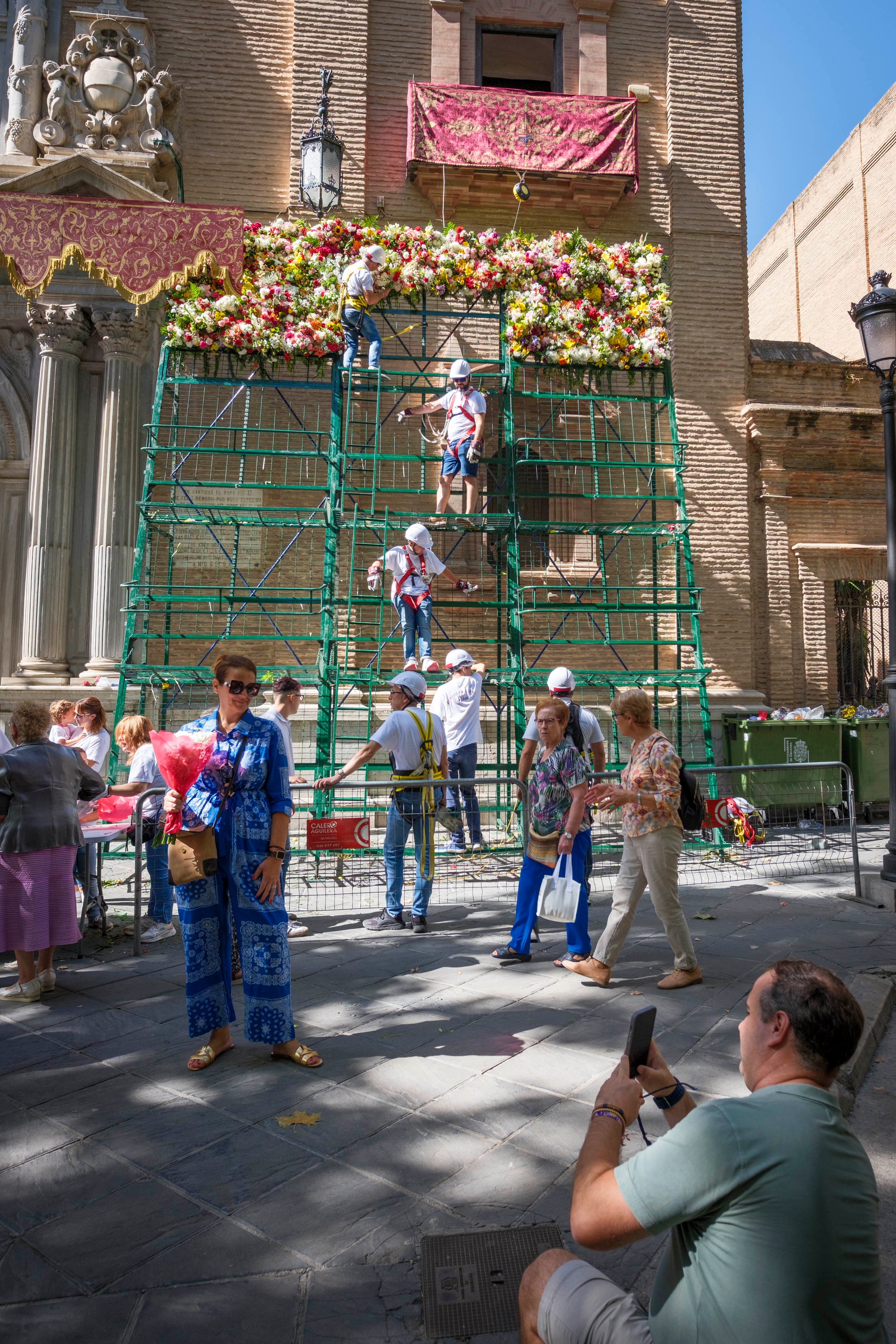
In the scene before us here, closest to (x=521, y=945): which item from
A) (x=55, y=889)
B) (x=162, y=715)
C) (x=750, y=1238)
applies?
(x=55, y=889)

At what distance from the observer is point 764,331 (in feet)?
87.1

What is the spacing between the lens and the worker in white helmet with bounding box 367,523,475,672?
33.3 feet

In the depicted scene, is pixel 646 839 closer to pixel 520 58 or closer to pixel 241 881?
pixel 241 881

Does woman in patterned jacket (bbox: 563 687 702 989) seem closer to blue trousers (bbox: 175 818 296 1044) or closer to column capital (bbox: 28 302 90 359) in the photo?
blue trousers (bbox: 175 818 296 1044)

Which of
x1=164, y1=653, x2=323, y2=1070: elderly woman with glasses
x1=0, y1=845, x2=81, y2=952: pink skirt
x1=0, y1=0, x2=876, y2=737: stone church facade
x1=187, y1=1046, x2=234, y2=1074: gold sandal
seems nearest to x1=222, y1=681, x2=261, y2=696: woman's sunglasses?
x1=164, y1=653, x2=323, y2=1070: elderly woman with glasses

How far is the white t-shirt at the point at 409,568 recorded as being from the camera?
10125 mm

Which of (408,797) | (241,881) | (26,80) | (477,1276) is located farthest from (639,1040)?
(26,80)

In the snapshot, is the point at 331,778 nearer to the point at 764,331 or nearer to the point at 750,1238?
Answer: the point at 750,1238

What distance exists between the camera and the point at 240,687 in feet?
14.2

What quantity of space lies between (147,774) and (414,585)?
419 centimetres

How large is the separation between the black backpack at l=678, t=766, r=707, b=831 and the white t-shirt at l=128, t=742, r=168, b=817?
3.73m

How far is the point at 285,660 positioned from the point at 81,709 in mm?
5884

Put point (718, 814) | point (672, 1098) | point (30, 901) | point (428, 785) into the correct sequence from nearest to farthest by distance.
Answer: point (672, 1098)
point (30, 901)
point (428, 785)
point (718, 814)

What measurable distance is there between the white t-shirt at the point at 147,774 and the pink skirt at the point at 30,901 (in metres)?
1.35
